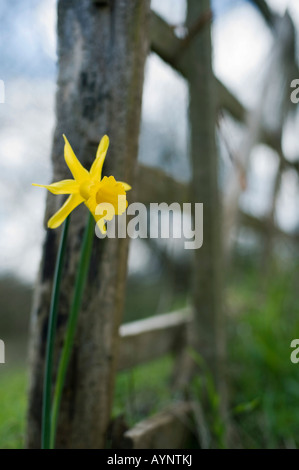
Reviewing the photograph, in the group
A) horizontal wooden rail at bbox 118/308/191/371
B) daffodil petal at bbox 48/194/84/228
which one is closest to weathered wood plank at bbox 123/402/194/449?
horizontal wooden rail at bbox 118/308/191/371

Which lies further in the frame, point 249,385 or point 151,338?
point 249,385

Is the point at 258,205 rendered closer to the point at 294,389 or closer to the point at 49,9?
the point at 294,389

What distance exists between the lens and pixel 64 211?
0.46 m

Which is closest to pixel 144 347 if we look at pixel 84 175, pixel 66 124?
pixel 66 124

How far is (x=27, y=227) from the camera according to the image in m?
1.02

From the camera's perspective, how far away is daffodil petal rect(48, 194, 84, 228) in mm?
458

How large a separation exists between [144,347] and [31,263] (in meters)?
0.39

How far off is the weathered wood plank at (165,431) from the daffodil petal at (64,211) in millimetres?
499

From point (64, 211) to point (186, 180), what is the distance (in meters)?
0.95

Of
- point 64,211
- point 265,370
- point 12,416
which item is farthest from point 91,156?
point 265,370

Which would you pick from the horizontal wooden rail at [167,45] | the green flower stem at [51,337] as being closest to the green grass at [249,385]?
the green flower stem at [51,337]

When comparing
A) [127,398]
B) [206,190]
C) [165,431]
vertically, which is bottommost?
[165,431]

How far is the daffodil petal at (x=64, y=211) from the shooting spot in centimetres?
46

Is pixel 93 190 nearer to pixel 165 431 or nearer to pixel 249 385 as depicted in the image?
pixel 165 431
